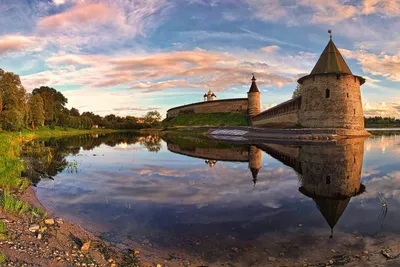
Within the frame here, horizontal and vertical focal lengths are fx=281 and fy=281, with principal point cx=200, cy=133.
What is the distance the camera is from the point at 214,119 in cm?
7750

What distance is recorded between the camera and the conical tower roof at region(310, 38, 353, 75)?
38.1 metres

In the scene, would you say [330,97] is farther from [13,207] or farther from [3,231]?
[3,231]

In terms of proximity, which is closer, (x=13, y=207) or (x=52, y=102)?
(x=13, y=207)

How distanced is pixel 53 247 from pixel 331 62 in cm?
4111

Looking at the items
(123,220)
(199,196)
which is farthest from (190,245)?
(199,196)

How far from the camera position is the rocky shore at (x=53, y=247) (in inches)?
166

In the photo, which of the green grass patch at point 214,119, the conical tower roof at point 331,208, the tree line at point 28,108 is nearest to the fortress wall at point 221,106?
the green grass patch at point 214,119

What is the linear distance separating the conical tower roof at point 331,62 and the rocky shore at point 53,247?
3907cm

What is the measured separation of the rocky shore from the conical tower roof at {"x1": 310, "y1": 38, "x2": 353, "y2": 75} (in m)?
39.1

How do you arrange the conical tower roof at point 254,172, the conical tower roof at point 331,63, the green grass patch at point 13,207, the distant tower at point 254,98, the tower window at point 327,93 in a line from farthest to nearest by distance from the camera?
the distant tower at point 254,98
the tower window at point 327,93
the conical tower roof at point 331,63
the conical tower roof at point 254,172
the green grass patch at point 13,207

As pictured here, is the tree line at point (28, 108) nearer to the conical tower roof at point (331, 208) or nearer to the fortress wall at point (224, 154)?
the fortress wall at point (224, 154)

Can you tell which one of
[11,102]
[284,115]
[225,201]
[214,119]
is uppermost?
[11,102]

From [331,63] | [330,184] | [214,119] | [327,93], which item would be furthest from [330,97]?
[214,119]

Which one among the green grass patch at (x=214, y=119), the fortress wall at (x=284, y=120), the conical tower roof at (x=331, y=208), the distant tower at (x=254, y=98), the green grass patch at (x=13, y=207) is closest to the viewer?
the green grass patch at (x=13, y=207)
